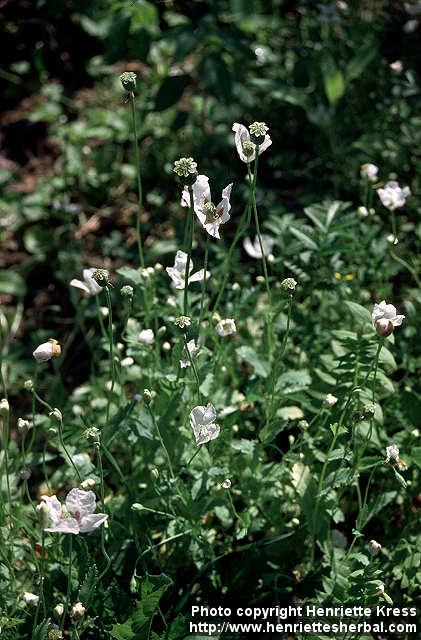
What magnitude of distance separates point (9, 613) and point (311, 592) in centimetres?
71

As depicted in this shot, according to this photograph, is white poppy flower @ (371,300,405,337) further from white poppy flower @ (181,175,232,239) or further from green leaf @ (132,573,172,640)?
green leaf @ (132,573,172,640)

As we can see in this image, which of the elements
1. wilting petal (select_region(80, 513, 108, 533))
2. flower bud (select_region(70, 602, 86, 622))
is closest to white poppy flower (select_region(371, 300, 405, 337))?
wilting petal (select_region(80, 513, 108, 533))

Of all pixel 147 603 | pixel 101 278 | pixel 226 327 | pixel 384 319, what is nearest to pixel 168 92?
pixel 226 327

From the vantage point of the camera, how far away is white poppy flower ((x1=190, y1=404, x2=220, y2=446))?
156 centimetres

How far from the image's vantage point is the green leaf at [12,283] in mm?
2896

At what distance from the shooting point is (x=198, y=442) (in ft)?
5.08

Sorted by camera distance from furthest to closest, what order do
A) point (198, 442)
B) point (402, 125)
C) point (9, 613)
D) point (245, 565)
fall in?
1. point (402, 125)
2. point (245, 565)
3. point (9, 613)
4. point (198, 442)

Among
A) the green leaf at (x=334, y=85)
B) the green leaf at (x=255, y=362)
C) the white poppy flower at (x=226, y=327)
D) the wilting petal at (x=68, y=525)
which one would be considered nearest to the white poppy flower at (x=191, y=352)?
the white poppy flower at (x=226, y=327)

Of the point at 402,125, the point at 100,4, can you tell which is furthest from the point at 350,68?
the point at 100,4

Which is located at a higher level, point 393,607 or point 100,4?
point 100,4

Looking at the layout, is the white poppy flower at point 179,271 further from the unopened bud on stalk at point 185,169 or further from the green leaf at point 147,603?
the green leaf at point 147,603

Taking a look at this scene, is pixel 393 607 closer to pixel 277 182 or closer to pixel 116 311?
pixel 116 311

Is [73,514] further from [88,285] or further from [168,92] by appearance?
Answer: [168,92]

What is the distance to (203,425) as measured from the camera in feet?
5.18
